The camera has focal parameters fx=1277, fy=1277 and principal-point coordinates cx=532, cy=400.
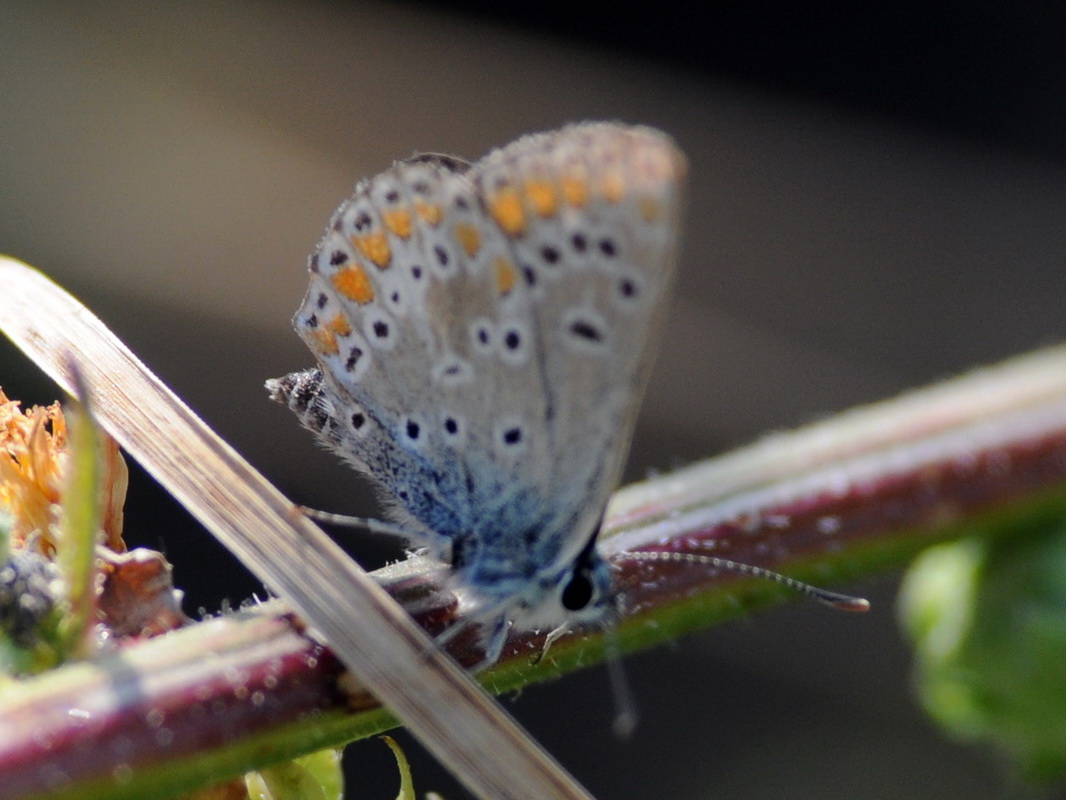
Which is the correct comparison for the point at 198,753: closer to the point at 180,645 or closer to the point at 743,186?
the point at 180,645

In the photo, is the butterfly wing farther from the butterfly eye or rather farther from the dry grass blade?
the dry grass blade

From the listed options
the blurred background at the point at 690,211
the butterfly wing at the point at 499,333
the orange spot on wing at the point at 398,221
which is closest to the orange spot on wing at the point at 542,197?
the butterfly wing at the point at 499,333

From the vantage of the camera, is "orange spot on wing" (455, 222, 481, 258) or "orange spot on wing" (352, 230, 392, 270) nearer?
"orange spot on wing" (455, 222, 481, 258)

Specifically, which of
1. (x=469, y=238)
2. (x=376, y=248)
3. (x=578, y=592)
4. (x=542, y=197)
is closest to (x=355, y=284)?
(x=376, y=248)

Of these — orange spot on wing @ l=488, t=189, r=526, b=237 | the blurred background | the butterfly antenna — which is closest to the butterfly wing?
orange spot on wing @ l=488, t=189, r=526, b=237

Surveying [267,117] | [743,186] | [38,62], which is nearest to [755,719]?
→ [743,186]

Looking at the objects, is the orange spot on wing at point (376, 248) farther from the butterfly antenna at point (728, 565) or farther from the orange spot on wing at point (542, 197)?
the butterfly antenna at point (728, 565)
